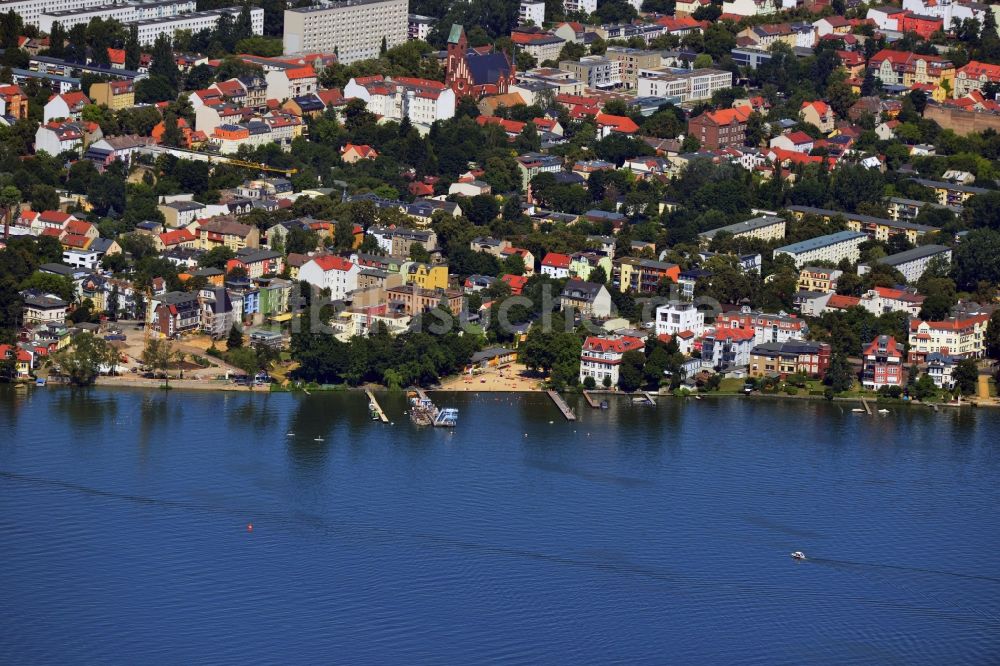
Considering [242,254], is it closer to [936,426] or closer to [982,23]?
[936,426]

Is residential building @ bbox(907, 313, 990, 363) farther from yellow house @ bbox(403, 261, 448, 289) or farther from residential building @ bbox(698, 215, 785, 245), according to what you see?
yellow house @ bbox(403, 261, 448, 289)

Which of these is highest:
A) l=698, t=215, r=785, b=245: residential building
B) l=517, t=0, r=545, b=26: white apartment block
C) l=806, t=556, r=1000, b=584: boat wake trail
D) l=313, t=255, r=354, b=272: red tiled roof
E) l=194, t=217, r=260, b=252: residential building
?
l=517, t=0, r=545, b=26: white apartment block

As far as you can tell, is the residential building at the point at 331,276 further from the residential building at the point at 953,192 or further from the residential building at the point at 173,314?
the residential building at the point at 953,192

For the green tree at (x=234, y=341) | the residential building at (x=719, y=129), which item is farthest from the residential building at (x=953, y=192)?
the green tree at (x=234, y=341)

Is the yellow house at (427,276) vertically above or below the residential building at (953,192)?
below

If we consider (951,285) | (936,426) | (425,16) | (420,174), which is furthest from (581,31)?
(936,426)

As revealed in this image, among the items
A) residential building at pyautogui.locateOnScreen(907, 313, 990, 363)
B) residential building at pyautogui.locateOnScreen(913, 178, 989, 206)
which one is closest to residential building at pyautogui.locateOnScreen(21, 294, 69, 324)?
residential building at pyautogui.locateOnScreen(907, 313, 990, 363)

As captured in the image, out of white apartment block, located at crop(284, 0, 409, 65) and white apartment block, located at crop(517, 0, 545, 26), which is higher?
white apartment block, located at crop(517, 0, 545, 26)
